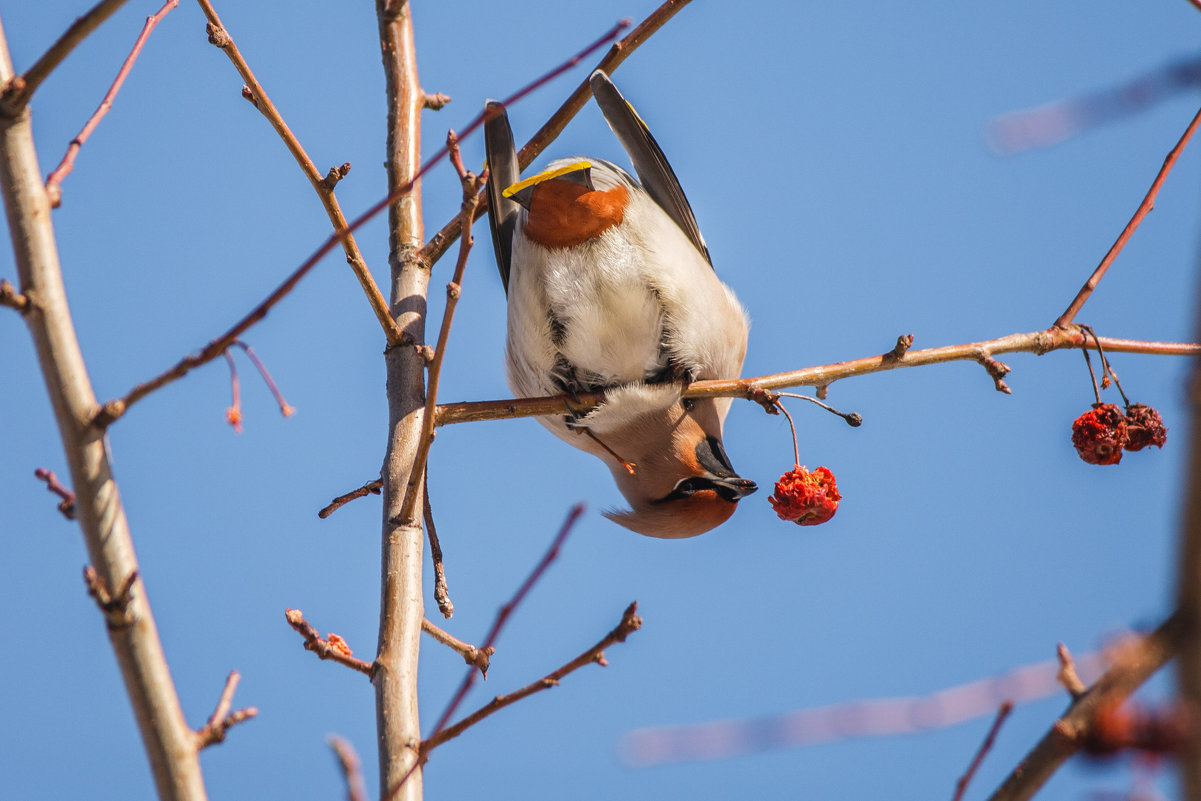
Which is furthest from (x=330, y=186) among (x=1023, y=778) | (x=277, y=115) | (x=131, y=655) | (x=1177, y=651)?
(x=1177, y=651)

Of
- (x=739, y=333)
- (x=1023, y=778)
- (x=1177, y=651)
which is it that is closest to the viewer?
(x=1177, y=651)

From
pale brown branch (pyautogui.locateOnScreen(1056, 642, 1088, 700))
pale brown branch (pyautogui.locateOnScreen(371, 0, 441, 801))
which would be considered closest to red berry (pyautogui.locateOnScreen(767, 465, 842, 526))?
pale brown branch (pyautogui.locateOnScreen(371, 0, 441, 801))

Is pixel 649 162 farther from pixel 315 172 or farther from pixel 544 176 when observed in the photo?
pixel 315 172

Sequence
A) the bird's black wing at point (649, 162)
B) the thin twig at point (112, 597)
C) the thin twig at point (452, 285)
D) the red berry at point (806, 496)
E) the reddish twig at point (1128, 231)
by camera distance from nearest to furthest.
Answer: the thin twig at point (112, 597)
the thin twig at point (452, 285)
the reddish twig at point (1128, 231)
the red berry at point (806, 496)
the bird's black wing at point (649, 162)

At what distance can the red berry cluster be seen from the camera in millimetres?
2934

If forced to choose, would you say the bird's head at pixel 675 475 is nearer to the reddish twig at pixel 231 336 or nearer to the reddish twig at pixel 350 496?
the reddish twig at pixel 350 496

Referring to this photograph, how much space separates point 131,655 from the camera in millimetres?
1582

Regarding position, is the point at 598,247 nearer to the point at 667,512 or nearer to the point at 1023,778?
the point at 667,512

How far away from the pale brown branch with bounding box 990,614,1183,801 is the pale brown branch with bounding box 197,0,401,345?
1955 millimetres

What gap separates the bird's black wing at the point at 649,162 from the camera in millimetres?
4043

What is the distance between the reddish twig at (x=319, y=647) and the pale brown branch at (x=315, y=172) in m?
0.82

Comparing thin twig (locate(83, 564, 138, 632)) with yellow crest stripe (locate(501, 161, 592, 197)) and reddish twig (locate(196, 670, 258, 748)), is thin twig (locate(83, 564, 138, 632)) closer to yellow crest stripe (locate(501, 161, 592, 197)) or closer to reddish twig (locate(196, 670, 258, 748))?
reddish twig (locate(196, 670, 258, 748))

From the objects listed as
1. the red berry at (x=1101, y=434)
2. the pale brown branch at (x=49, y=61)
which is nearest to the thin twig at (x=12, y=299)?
the pale brown branch at (x=49, y=61)

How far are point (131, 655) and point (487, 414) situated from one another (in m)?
1.44
